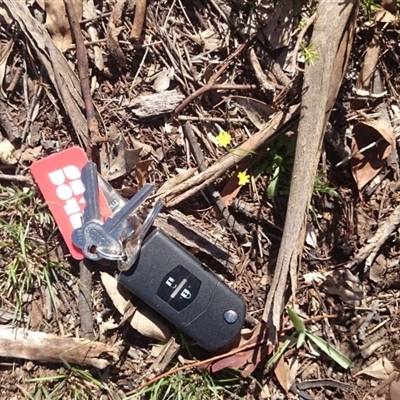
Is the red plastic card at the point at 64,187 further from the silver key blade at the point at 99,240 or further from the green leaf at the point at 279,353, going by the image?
the green leaf at the point at 279,353

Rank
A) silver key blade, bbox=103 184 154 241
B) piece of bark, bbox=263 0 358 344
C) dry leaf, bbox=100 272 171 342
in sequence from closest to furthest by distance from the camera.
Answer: piece of bark, bbox=263 0 358 344 → silver key blade, bbox=103 184 154 241 → dry leaf, bbox=100 272 171 342

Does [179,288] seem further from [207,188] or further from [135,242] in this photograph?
[207,188]

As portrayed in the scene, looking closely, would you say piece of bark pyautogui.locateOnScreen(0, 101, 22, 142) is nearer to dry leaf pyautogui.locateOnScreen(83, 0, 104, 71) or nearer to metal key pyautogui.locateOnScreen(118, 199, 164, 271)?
dry leaf pyautogui.locateOnScreen(83, 0, 104, 71)

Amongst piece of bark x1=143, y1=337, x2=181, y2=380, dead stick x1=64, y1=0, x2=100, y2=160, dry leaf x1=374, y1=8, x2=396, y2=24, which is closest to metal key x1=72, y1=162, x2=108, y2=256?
dead stick x1=64, y1=0, x2=100, y2=160

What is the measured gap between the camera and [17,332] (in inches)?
86.3

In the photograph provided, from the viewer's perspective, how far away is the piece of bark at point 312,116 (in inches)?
76.4

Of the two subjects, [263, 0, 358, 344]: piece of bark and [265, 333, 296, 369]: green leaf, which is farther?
[265, 333, 296, 369]: green leaf

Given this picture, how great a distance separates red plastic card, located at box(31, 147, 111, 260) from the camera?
2.13 m

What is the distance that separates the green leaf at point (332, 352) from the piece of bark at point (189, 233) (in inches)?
17.6

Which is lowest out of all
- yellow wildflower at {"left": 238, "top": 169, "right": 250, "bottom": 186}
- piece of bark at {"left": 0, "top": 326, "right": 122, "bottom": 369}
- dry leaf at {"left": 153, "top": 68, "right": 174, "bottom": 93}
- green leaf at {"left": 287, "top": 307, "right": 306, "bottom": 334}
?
piece of bark at {"left": 0, "top": 326, "right": 122, "bottom": 369}

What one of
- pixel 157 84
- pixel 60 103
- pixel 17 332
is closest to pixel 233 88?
pixel 157 84

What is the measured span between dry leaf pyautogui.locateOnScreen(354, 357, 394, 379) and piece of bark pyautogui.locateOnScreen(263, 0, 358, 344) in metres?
0.41

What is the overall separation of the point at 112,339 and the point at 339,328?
2.61ft

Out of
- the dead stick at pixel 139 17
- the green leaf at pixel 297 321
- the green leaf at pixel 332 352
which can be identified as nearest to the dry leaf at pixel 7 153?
the dead stick at pixel 139 17
